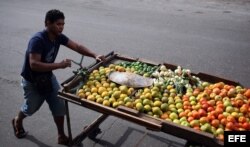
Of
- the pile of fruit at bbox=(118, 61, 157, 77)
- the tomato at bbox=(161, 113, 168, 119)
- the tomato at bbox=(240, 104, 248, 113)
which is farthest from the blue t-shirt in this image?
the tomato at bbox=(240, 104, 248, 113)

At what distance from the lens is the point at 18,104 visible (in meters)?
5.46

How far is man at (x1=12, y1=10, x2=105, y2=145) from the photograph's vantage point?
→ 12.0ft

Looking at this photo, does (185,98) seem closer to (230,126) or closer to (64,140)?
(230,126)

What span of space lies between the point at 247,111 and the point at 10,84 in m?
4.56

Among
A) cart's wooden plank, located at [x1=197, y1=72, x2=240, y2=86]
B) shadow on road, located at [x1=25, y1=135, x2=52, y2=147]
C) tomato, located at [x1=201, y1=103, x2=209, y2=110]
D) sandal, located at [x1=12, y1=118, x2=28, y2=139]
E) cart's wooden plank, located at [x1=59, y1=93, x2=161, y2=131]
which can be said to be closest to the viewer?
cart's wooden plank, located at [x1=59, y1=93, x2=161, y2=131]

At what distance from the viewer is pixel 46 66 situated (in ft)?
12.0

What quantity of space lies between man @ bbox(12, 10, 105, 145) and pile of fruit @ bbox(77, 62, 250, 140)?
527 mm

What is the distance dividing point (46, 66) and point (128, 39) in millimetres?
5107

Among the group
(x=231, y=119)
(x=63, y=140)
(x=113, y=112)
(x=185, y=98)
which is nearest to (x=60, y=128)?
(x=63, y=140)

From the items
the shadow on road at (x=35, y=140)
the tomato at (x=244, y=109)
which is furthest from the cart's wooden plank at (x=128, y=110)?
the shadow on road at (x=35, y=140)

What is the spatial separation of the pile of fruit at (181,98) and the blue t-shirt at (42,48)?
0.58 metres

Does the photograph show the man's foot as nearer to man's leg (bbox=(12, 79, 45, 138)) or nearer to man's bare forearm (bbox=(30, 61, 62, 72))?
man's leg (bbox=(12, 79, 45, 138))

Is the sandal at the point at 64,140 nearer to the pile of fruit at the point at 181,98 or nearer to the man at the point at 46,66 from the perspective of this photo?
the man at the point at 46,66

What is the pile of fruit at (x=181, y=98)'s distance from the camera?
319 centimetres
